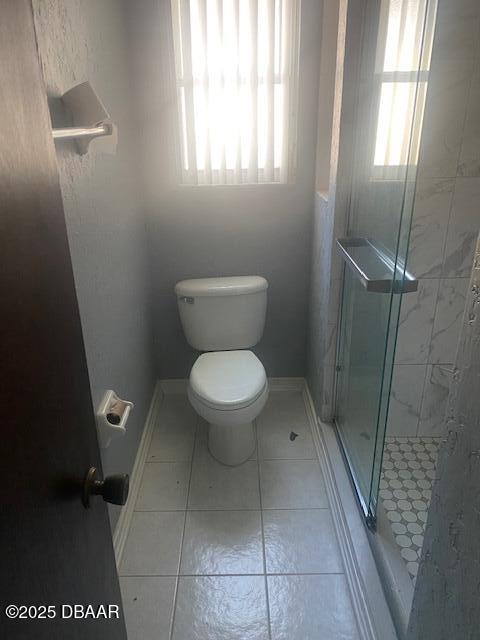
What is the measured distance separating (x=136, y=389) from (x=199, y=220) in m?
0.89

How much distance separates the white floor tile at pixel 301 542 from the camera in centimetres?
164

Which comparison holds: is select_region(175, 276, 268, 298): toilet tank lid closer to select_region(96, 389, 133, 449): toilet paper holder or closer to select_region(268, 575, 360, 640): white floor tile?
select_region(96, 389, 133, 449): toilet paper holder

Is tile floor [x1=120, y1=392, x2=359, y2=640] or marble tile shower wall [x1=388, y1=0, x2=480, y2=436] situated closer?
tile floor [x1=120, y1=392, x2=359, y2=640]

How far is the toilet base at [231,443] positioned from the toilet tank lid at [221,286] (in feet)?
2.05

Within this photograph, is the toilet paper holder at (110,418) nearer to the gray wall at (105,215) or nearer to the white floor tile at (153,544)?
the gray wall at (105,215)

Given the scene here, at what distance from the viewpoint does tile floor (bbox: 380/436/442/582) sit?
5.37ft

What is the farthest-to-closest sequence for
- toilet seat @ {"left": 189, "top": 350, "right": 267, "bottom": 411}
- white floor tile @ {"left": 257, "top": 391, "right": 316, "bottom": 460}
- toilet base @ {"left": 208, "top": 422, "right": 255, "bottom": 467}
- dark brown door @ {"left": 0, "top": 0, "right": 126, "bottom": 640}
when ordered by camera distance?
white floor tile @ {"left": 257, "top": 391, "right": 316, "bottom": 460}
toilet base @ {"left": 208, "top": 422, "right": 255, "bottom": 467}
toilet seat @ {"left": 189, "top": 350, "right": 267, "bottom": 411}
dark brown door @ {"left": 0, "top": 0, "right": 126, "bottom": 640}

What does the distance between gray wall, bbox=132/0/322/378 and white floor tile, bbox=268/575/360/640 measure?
128 centimetres

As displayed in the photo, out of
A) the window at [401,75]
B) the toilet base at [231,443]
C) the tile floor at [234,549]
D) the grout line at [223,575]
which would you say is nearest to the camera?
the window at [401,75]

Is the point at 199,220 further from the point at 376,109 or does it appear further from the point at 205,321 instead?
the point at 376,109

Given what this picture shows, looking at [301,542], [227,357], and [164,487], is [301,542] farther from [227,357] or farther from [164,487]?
[227,357]

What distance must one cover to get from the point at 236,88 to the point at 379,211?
976 mm

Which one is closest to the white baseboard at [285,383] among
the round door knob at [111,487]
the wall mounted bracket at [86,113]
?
the wall mounted bracket at [86,113]

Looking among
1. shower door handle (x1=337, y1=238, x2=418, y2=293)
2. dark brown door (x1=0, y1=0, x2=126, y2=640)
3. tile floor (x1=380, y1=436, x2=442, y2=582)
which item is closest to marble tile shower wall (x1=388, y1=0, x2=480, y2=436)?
tile floor (x1=380, y1=436, x2=442, y2=582)
